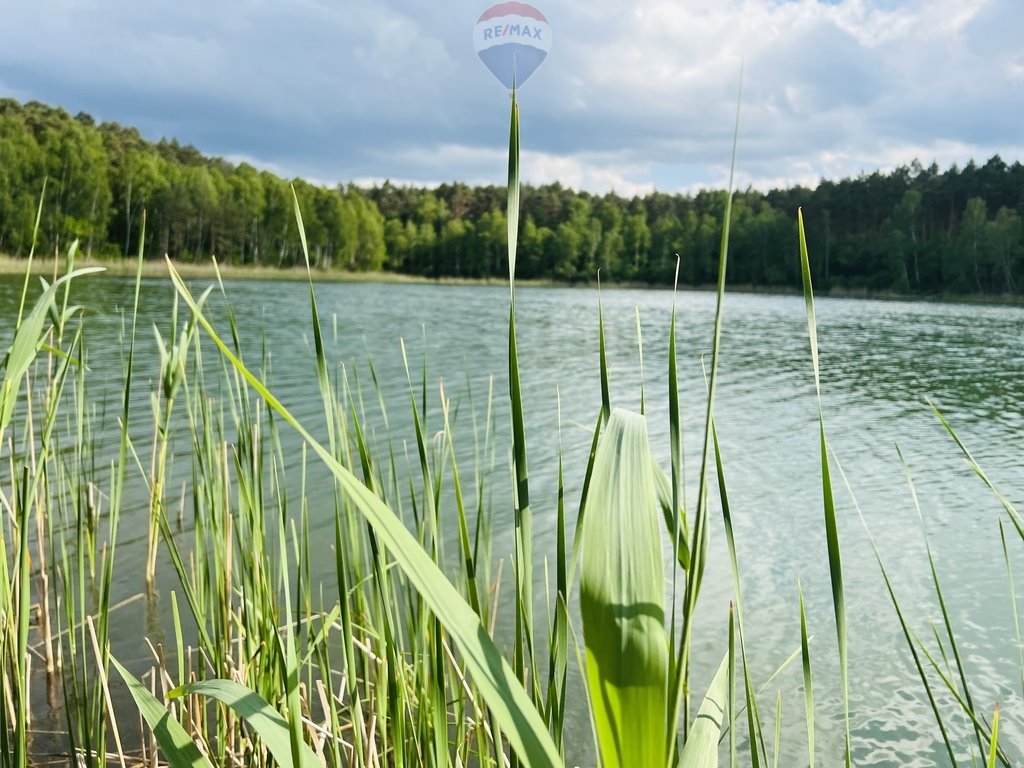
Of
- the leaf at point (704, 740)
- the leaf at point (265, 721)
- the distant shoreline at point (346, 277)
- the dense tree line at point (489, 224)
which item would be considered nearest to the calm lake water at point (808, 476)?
the leaf at point (704, 740)

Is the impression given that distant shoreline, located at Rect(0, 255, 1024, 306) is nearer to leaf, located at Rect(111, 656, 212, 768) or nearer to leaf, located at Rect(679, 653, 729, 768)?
leaf, located at Rect(111, 656, 212, 768)

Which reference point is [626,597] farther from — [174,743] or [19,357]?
[19,357]

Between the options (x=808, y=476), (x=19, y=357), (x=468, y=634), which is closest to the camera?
(x=468, y=634)

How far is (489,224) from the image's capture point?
54.5m

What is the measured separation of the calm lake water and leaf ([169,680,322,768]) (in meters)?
0.34

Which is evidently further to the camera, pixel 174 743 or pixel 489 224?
pixel 489 224

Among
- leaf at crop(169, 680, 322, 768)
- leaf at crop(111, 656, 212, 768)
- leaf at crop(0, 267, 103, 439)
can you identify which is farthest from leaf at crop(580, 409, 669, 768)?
leaf at crop(0, 267, 103, 439)

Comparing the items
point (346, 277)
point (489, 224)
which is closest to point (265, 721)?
point (346, 277)

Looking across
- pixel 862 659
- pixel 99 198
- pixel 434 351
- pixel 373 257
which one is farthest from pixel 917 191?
pixel 862 659

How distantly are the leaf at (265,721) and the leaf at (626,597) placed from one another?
246 millimetres

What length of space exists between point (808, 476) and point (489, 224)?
50730mm

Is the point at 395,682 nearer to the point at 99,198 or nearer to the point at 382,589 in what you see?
the point at 382,589

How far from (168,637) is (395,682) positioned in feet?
7.26

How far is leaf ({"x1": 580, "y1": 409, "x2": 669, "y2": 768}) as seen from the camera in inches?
11.8
